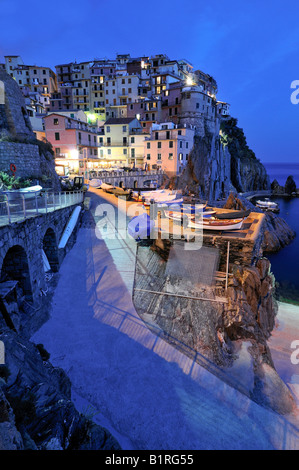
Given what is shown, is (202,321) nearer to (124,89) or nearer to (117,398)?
(117,398)

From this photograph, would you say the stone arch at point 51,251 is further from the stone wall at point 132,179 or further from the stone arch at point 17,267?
the stone wall at point 132,179

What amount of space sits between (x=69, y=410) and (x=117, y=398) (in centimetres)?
271

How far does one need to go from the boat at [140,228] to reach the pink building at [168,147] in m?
36.9

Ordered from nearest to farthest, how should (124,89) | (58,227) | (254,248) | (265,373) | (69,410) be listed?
1. (69,410)
2. (265,373)
3. (254,248)
4. (58,227)
5. (124,89)

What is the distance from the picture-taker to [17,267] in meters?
10.5

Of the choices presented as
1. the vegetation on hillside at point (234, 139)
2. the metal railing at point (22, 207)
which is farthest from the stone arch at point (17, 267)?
the vegetation on hillside at point (234, 139)

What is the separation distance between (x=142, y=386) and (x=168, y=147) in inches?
1906

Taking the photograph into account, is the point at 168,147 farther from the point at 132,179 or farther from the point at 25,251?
the point at 25,251

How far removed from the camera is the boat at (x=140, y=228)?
16.8m

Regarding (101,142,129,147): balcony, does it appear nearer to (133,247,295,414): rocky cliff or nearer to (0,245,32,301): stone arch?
(133,247,295,414): rocky cliff

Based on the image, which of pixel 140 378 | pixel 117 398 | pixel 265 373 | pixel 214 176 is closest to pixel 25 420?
pixel 117 398

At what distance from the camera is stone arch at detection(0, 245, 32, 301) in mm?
10367

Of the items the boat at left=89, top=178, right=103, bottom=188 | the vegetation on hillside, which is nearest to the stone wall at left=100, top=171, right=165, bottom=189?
the boat at left=89, top=178, right=103, bottom=188

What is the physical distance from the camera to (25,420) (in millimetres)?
5406
